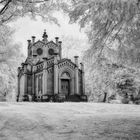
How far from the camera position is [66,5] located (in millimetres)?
10930

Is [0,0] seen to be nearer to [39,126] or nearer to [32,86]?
[39,126]

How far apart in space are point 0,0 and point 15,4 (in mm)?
743

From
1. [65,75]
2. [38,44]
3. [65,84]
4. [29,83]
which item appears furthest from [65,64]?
[38,44]

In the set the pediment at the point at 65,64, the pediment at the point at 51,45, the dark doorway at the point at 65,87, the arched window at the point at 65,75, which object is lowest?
the dark doorway at the point at 65,87

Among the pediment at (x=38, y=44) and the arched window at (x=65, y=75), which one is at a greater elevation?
the pediment at (x=38, y=44)

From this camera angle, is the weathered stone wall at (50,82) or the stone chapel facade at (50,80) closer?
the stone chapel facade at (50,80)

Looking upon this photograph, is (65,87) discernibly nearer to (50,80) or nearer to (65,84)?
(65,84)

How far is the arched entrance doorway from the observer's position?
104ft

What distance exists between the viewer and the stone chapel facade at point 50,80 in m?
30.5

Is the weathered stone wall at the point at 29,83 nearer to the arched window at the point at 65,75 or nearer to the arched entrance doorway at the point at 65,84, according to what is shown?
the arched entrance doorway at the point at 65,84

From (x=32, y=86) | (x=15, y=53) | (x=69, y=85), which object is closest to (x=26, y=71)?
(x=32, y=86)

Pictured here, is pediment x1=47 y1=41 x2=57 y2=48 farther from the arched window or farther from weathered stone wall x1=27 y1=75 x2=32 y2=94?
the arched window

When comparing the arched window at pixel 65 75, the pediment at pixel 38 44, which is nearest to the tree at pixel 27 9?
the arched window at pixel 65 75

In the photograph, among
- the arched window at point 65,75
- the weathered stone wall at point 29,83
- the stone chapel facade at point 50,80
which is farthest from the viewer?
the weathered stone wall at point 29,83
